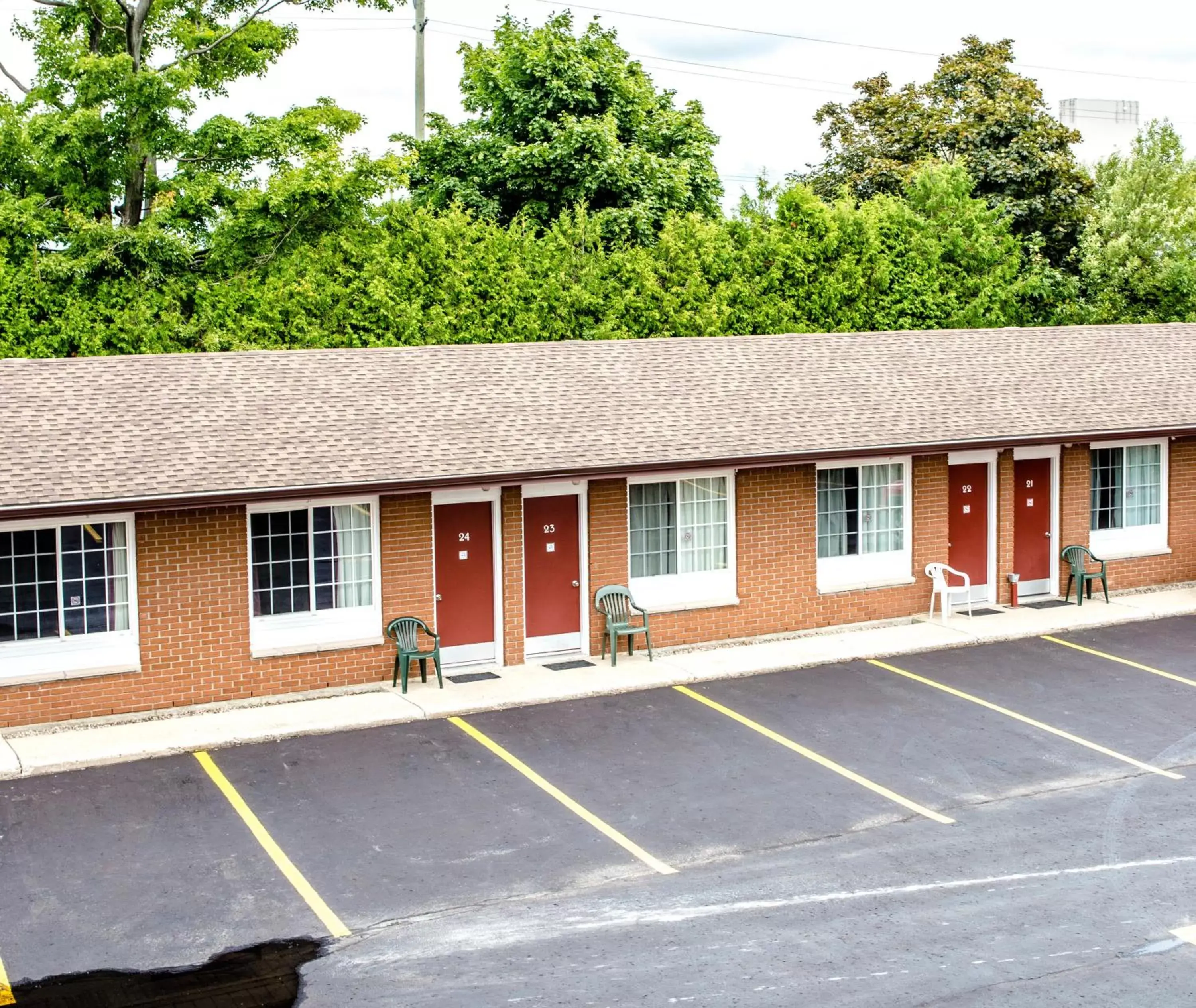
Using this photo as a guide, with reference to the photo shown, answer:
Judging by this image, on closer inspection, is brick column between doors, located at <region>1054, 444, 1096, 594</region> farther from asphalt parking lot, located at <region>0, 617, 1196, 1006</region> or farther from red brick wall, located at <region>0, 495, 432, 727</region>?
red brick wall, located at <region>0, 495, 432, 727</region>

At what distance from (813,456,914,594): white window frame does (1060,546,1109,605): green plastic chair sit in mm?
2691

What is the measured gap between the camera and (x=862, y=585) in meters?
19.7

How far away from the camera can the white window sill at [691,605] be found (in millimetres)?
18266

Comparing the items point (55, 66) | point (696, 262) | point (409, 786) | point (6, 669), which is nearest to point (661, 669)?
point (409, 786)

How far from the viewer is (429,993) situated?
928cm

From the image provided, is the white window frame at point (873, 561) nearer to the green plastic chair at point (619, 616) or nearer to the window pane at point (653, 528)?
the window pane at point (653, 528)

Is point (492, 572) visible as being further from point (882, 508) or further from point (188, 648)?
point (882, 508)

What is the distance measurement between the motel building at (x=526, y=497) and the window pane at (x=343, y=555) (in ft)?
0.11

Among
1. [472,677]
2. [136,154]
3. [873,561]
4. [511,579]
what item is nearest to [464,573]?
[511,579]

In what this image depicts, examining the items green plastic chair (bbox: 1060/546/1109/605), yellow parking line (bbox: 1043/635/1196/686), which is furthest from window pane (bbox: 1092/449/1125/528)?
yellow parking line (bbox: 1043/635/1196/686)

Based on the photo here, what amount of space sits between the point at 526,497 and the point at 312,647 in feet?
10.4

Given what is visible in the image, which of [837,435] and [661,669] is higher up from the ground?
[837,435]

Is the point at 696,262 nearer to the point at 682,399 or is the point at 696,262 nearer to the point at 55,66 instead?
the point at 682,399

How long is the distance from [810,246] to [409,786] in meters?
17.7
